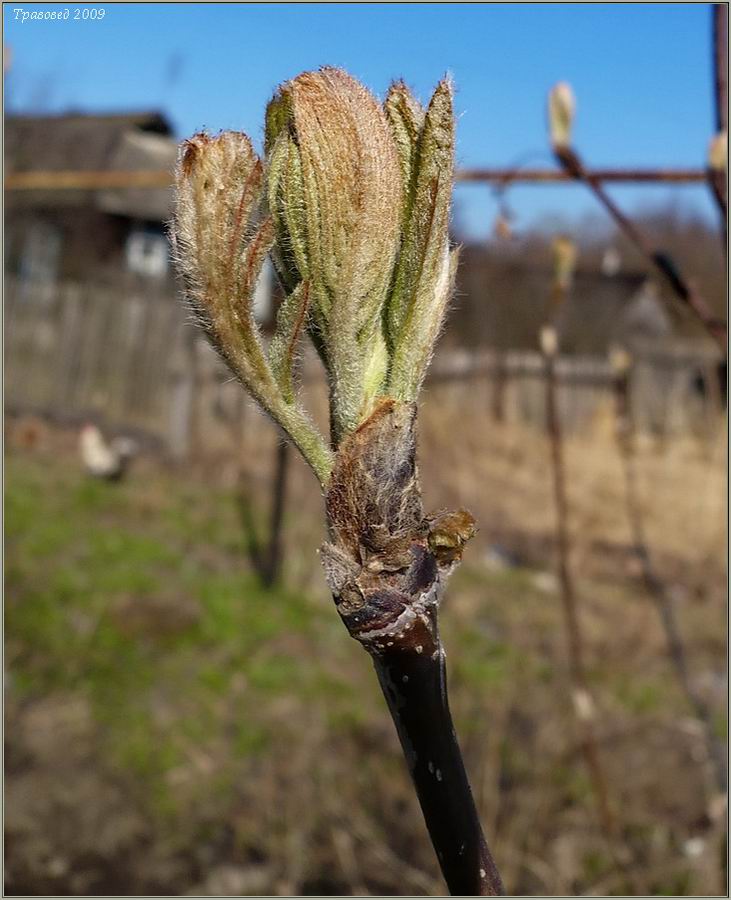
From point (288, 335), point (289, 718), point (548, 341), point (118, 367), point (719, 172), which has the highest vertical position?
point (118, 367)

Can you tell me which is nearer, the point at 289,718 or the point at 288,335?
the point at 288,335

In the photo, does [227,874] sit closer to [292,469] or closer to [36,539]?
[36,539]

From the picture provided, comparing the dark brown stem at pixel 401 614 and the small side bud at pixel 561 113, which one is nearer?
the dark brown stem at pixel 401 614

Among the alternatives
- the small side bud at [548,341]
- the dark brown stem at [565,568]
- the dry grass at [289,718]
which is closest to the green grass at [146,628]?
the dry grass at [289,718]

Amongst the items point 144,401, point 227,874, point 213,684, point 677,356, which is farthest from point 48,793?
point 677,356

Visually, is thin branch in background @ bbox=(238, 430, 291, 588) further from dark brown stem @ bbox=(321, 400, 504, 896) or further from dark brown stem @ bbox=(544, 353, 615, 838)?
dark brown stem @ bbox=(321, 400, 504, 896)

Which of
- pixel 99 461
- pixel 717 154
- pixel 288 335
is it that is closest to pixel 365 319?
pixel 288 335

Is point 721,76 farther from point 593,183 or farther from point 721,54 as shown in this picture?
point 593,183

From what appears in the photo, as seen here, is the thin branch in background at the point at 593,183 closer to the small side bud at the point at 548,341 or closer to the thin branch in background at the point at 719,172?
the thin branch in background at the point at 719,172
